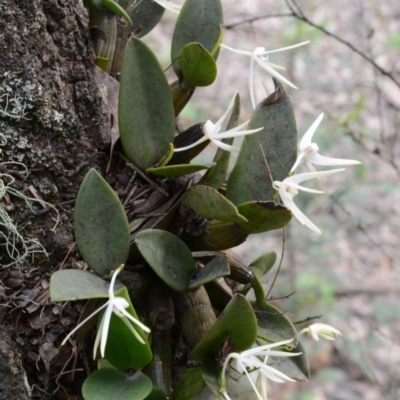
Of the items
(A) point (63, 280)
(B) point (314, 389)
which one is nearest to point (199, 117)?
(B) point (314, 389)

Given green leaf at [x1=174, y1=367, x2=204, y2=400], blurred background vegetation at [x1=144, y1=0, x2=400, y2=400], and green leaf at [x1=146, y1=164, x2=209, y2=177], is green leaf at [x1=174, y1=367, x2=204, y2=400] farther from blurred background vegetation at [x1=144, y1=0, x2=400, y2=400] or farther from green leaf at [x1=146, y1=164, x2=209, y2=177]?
blurred background vegetation at [x1=144, y1=0, x2=400, y2=400]

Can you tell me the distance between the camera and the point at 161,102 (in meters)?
0.75

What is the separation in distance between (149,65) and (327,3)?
262 cm

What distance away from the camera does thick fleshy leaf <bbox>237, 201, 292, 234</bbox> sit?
2.16 ft

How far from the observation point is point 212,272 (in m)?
0.70

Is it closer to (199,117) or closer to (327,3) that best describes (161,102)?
(199,117)

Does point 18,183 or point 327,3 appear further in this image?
point 327,3

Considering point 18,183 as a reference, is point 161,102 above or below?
above

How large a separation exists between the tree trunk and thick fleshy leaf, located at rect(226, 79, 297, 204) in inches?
9.3

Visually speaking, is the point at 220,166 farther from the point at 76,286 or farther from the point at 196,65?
the point at 76,286

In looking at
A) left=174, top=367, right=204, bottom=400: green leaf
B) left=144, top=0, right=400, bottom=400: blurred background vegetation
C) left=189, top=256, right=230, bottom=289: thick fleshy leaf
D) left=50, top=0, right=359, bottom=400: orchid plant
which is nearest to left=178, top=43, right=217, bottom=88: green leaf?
left=50, top=0, right=359, bottom=400: orchid plant

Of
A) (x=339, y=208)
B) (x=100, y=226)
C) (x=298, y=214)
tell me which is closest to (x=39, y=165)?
(x=100, y=226)

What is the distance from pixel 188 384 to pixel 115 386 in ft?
Result: 0.40

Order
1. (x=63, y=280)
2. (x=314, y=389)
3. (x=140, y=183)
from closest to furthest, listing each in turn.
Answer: (x=63, y=280), (x=140, y=183), (x=314, y=389)
